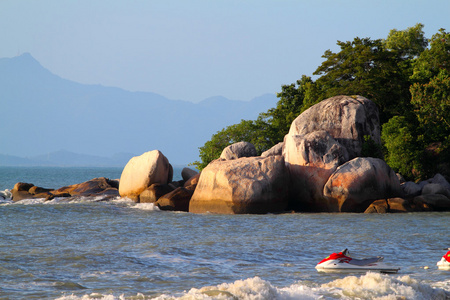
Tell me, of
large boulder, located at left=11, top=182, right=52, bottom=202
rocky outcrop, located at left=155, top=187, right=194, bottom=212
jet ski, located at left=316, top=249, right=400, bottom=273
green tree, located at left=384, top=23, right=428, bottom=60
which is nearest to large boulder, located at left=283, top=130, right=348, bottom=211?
rocky outcrop, located at left=155, top=187, right=194, bottom=212

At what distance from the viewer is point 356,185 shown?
77.8ft

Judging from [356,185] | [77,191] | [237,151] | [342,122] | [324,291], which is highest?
[342,122]

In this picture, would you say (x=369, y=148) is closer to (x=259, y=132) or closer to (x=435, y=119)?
(x=435, y=119)

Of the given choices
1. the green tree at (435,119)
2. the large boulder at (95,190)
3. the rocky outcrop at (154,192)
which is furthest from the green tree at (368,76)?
the large boulder at (95,190)

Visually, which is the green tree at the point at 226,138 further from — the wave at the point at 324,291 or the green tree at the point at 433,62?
the wave at the point at 324,291

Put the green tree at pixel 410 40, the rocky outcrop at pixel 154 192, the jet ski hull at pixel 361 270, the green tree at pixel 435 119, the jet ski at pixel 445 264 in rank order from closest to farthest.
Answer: the jet ski hull at pixel 361 270
the jet ski at pixel 445 264
the rocky outcrop at pixel 154 192
the green tree at pixel 435 119
the green tree at pixel 410 40

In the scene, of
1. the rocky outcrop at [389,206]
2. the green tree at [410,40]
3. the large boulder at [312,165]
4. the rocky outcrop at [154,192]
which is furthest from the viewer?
the green tree at [410,40]

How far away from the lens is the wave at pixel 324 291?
8961mm

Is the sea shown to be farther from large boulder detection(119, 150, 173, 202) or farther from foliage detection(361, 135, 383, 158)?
foliage detection(361, 135, 383, 158)

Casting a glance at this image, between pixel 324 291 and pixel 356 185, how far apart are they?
14.6 meters

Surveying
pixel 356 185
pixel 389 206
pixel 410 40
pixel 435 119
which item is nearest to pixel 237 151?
pixel 356 185

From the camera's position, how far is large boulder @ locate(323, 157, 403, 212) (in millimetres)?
23750

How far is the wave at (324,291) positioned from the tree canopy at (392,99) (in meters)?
20.3

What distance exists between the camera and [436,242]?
16.0 m
